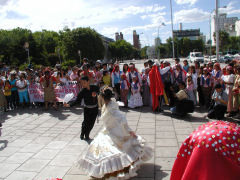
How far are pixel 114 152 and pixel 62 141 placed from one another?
9.35 feet

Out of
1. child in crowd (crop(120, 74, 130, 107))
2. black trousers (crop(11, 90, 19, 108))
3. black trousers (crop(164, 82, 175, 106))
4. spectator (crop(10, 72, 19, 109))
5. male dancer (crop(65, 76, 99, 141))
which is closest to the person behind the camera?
male dancer (crop(65, 76, 99, 141))

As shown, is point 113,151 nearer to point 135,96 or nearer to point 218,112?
point 218,112

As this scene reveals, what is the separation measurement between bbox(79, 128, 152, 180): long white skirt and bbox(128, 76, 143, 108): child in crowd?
5.50 m

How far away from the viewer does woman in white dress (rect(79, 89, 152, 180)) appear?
11.9 ft

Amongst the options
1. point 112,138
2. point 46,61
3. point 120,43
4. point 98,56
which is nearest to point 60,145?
point 112,138

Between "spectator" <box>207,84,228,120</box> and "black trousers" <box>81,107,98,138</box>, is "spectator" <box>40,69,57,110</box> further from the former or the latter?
"spectator" <box>207,84,228,120</box>

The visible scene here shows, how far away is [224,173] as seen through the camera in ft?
6.53

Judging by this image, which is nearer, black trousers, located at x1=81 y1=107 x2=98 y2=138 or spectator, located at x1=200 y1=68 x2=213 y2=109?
black trousers, located at x1=81 y1=107 x2=98 y2=138

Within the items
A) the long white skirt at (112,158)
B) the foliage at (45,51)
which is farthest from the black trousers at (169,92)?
the foliage at (45,51)

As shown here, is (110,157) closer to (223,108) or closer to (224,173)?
(224,173)

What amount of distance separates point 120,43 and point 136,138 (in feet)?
288

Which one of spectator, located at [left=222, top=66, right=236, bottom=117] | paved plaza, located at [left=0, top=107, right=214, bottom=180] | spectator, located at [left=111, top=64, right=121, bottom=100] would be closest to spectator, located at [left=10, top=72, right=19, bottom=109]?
paved plaza, located at [left=0, top=107, right=214, bottom=180]

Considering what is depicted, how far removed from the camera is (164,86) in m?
9.34

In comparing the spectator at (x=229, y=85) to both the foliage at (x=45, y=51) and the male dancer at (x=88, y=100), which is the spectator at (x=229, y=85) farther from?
the foliage at (x=45, y=51)
